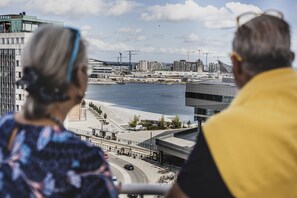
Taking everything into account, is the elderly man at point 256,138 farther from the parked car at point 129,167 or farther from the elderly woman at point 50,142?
the parked car at point 129,167

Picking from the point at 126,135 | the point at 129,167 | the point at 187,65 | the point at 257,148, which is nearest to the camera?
the point at 257,148

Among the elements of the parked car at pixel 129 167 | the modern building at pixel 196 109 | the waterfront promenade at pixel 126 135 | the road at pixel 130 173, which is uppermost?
the modern building at pixel 196 109

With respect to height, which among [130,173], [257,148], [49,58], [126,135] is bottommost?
[126,135]

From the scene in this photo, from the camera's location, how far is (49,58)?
963 mm

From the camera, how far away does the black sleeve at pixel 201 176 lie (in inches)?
37.8

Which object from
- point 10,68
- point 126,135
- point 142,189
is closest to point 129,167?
point 10,68

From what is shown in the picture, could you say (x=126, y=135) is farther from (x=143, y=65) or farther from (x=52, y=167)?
(x=143, y=65)

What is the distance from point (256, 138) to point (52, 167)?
438 millimetres

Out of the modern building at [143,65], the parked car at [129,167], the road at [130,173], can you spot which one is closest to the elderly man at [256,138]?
the road at [130,173]

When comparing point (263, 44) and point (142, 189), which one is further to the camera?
point (142, 189)

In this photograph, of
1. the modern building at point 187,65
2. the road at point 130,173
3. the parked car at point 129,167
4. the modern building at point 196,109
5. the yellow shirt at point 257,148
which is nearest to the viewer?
the yellow shirt at point 257,148

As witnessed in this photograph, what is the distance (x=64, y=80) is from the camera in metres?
0.98

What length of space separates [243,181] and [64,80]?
17.5 inches

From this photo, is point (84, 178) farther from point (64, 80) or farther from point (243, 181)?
point (243, 181)
